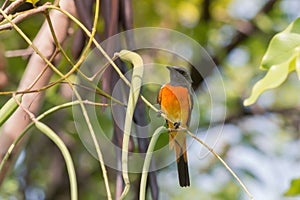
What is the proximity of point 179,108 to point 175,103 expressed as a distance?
0.04m

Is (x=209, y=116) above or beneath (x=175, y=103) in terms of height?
above

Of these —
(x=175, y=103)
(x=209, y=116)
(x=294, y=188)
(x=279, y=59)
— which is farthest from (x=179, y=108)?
(x=209, y=116)

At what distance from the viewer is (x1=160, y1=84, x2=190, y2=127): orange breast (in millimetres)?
947

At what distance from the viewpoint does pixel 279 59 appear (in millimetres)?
911

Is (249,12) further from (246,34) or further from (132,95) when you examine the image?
(132,95)

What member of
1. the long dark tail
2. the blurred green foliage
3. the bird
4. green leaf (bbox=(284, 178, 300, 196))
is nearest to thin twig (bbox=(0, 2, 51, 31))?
the bird

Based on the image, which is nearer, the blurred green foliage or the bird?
the bird

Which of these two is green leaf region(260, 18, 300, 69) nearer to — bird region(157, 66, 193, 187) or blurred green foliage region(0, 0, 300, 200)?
bird region(157, 66, 193, 187)

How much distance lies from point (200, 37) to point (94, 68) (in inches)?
55.6

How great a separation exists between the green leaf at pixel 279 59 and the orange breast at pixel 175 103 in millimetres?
116

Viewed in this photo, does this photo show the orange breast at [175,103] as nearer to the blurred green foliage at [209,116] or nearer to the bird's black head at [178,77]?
the bird's black head at [178,77]

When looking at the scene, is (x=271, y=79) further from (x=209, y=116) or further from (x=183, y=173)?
(x=209, y=116)

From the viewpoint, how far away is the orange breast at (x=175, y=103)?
0.95 metres

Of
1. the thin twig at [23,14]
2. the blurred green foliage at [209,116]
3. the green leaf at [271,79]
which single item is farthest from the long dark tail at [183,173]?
the blurred green foliage at [209,116]
